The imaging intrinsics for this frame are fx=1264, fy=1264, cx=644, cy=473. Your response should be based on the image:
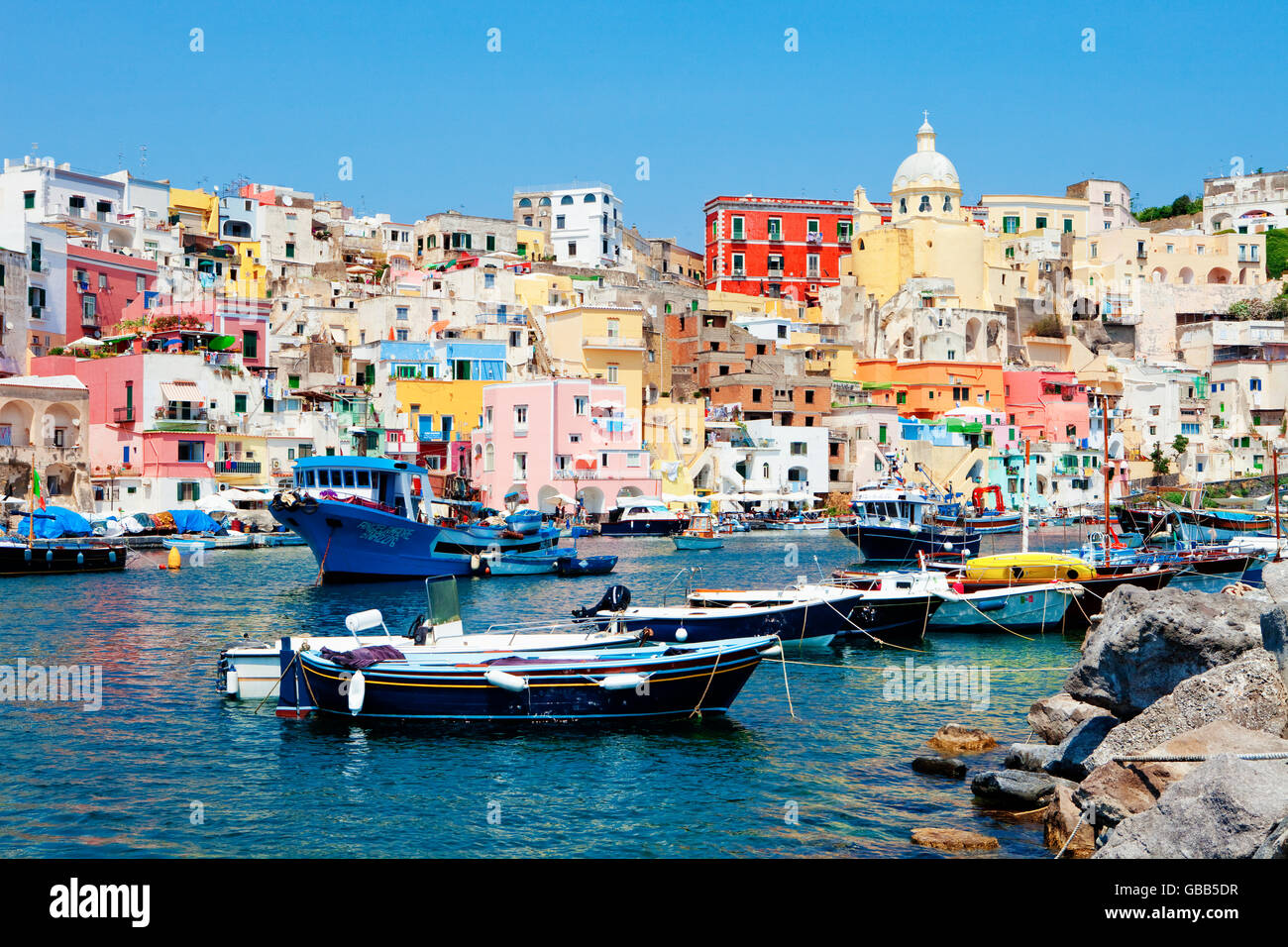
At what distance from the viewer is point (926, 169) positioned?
9438 cm

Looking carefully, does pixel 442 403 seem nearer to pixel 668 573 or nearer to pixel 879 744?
pixel 668 573

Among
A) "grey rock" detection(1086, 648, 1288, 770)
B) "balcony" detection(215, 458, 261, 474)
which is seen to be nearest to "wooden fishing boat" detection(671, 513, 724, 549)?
"balcony" detection(215, 458, 261, 474)

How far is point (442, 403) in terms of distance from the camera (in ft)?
240

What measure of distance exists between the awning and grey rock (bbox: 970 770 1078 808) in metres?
54.2

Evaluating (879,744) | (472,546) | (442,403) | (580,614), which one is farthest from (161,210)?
(879,744)

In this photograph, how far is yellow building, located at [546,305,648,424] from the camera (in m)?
78.2

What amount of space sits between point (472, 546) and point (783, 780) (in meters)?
31.0

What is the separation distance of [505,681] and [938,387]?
72972 millimetres

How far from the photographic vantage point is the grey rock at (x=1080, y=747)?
15438 millimetres

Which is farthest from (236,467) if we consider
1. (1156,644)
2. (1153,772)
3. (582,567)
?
(1153,772)

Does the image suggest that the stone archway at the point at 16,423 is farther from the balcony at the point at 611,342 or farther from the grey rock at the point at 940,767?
the grey rock at the point at 940,767

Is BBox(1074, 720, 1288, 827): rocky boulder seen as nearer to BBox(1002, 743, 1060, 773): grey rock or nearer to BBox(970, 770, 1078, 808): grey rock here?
BBox(970, 770, 1078, 808): grey rock

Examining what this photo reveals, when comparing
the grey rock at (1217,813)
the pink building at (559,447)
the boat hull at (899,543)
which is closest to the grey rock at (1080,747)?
the grey rock at (1217,813)

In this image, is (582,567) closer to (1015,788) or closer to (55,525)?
(55,525)
